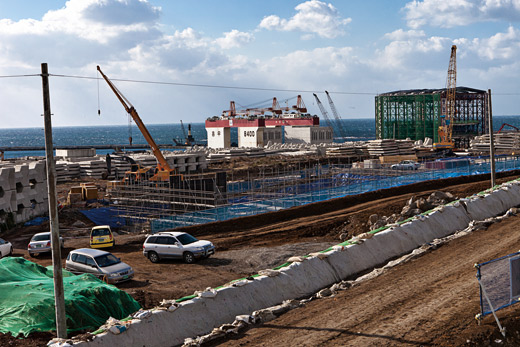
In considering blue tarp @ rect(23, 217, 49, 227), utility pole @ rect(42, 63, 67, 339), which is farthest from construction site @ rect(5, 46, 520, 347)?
utility pole @ rect(42, 63, 67, 339)

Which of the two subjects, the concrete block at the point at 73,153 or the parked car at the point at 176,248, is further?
the concrete block at the point at 73,153

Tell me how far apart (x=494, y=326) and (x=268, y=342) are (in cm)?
494

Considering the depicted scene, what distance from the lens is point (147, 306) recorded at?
19.1m

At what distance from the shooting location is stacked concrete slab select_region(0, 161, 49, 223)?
126 feet

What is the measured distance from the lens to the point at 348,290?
16.5 metres

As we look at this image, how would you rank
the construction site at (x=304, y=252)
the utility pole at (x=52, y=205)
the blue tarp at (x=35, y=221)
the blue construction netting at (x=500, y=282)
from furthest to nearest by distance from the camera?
the blue tarp at (x=35, y=221), the construction site at (x=304, y=252), the utility pole at (x=52, y=205), the blue construction netting at (x=500, y=282)

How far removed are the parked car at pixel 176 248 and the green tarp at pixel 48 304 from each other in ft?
24.1

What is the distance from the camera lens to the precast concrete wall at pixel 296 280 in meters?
13.4

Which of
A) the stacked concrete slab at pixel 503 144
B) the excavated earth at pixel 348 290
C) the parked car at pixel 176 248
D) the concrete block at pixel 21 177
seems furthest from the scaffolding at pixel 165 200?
the stacked concrete slab at pixel 503 144

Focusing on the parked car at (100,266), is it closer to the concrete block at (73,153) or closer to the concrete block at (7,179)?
the concrete block at (7,179)

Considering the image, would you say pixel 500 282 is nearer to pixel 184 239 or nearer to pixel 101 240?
pixel 184 239

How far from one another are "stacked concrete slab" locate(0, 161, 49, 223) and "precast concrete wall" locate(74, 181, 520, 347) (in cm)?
2709

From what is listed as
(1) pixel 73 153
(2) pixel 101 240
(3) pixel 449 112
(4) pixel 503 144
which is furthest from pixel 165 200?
(3) pixel 449 112

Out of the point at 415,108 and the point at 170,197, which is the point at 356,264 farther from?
the point at 415,108
